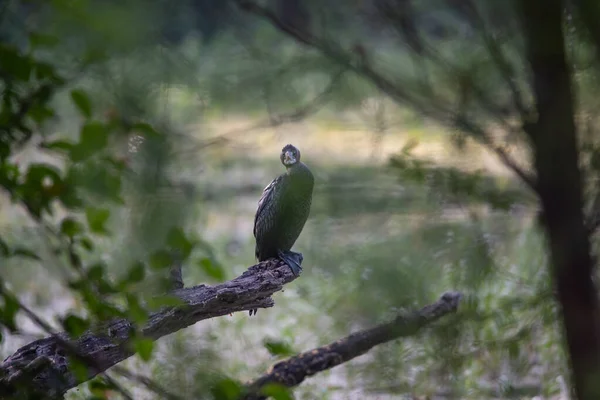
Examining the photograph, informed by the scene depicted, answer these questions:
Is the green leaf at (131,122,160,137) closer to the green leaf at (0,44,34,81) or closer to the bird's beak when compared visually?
the green leaf at (0,44,34,81)

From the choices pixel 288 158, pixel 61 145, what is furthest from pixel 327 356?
pixel 61 145

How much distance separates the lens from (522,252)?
142cm

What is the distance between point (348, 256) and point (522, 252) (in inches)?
26.8

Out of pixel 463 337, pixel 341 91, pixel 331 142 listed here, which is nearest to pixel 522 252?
pixel 331 142

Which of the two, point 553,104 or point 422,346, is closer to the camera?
point 553,104

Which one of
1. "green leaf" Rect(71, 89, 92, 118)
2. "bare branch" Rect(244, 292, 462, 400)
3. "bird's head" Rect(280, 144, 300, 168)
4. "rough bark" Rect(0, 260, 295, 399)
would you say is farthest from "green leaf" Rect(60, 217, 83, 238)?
"bare branch" Rect(244, 292, 462, 400)

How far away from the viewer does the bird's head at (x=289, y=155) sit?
1843mm

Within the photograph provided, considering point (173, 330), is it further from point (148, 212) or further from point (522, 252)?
point (148, 212)

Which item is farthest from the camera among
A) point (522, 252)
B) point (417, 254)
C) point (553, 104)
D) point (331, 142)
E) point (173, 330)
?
point (173, 330)

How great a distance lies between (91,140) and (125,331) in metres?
0.83

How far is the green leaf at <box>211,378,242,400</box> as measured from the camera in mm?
716

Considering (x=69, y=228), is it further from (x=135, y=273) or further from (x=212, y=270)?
(x=212, y=270)

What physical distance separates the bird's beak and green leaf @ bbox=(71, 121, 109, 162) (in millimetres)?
966

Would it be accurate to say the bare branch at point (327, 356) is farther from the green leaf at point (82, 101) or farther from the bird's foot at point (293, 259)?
the green leaf at point (82, 101)
